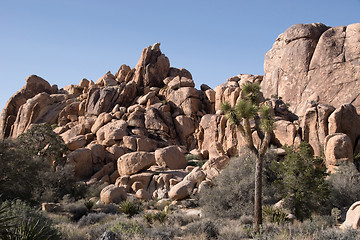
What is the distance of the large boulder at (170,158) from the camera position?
29172 mm

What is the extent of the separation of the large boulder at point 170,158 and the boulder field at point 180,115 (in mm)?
98

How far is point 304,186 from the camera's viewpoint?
16.1 m

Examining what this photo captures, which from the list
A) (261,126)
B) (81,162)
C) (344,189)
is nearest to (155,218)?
(261,126)

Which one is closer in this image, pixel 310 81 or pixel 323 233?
pixel 323 233

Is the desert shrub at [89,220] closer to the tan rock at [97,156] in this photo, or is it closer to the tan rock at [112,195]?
the tan rock at [112,195]

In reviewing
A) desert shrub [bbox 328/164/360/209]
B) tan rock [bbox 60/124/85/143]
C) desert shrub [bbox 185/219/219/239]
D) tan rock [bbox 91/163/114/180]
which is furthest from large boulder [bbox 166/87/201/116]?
desert shrub [bbox 185/219/219/239]

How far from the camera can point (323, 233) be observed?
10.5 m

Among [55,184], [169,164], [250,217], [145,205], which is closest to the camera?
[250,217]

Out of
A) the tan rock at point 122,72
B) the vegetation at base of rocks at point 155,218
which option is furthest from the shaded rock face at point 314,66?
the vegetation at base of rocks at point 155,218

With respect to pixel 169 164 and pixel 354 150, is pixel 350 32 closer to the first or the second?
pixel 354 150

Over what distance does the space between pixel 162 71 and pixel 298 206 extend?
35890mm

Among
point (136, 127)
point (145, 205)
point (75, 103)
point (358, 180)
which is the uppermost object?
point (75, 103)

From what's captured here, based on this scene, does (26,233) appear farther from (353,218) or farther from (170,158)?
(170,158)

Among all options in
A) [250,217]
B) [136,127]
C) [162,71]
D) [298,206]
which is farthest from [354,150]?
[162,71]
